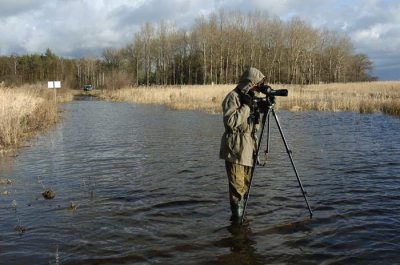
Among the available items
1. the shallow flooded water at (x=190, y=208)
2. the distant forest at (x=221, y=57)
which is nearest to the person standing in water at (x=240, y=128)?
the shallow flooded water at (x=190, y=208)

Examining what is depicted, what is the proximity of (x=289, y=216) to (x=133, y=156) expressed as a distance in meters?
7.33

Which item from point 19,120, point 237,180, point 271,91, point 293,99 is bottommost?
point 237,180

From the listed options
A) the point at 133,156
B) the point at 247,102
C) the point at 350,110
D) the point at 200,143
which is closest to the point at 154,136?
the point at 200,143

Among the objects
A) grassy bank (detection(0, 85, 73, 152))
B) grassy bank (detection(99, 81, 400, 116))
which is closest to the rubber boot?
grassy bank (detection(0, 85, 73, 152))

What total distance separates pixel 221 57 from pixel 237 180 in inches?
2525

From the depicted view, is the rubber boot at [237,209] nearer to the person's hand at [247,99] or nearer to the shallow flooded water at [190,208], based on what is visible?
the shallow flooded water at [190,208]

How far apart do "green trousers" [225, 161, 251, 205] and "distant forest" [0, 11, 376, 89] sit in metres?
57.3

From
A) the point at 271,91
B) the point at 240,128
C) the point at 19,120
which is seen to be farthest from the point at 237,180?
the point at 19,120

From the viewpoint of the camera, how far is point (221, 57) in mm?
69250

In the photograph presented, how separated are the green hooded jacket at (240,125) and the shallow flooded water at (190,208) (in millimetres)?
1204

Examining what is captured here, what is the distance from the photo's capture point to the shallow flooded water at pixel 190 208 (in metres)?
5.84

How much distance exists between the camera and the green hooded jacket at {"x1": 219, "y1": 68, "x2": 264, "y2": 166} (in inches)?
239

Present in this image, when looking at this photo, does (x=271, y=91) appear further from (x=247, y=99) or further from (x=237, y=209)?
(x=237, y=209)

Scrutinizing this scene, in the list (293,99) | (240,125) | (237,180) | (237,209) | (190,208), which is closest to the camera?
(240,125)
